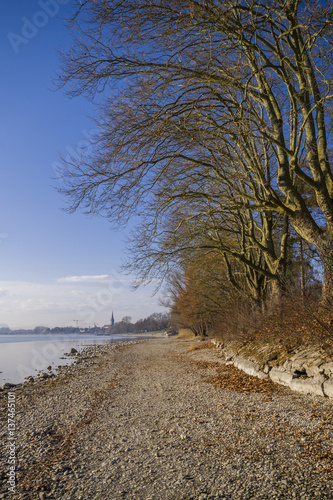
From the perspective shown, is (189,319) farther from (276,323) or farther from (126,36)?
(126,36)

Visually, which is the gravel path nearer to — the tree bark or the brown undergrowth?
the brown undergrowth

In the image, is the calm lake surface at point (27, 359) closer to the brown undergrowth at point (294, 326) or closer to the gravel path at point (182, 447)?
Result: the gravel path at point (182, 447)

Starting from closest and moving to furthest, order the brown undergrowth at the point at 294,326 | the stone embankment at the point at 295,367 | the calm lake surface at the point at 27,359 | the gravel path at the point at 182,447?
the gravel path at the point at 182,447 → the stone embankment at the point at 295,367 → the brown undergrowth at the point at 294,326 → the calm lake surface at the point at 27,359

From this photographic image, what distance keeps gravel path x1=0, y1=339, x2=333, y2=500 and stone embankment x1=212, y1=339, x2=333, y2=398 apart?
29cm

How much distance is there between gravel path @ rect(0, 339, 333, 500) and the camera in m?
3.65

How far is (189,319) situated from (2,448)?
33.8m

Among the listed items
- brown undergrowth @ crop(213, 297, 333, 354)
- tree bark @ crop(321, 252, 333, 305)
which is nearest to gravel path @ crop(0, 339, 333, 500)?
brown undergrowth @ crop(213, 297, 333, 354)

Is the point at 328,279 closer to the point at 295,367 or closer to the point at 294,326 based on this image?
the point at 294,326

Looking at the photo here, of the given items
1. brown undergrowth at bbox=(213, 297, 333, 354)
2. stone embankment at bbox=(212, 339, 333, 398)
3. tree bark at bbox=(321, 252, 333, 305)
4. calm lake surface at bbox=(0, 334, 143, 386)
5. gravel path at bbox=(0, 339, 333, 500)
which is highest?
tree bark at bbox=(321, 252, 333, 305)

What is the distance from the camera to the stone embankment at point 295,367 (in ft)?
21.2

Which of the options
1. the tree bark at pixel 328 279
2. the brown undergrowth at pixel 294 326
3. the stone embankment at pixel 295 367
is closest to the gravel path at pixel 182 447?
the stone embankment at pixel 295 367

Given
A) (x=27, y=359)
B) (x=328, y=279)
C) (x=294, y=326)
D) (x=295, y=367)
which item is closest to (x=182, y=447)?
(x=295, y=367)

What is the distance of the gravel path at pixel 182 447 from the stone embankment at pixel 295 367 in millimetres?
287

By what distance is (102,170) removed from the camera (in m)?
9.93
